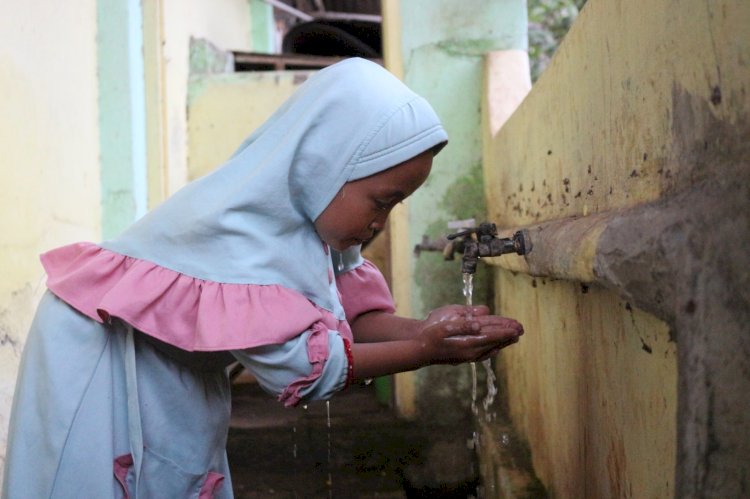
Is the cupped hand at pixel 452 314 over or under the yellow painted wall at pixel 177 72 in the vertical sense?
under

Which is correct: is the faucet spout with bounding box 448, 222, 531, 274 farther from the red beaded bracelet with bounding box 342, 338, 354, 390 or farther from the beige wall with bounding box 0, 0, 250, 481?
the beige wall with bounding box 0, 0, 250, 481

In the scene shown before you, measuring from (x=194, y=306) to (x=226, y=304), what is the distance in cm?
8

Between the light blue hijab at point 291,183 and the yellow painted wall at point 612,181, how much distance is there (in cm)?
39

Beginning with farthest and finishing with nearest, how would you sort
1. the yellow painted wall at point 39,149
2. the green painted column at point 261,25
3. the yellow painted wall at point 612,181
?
the green painted column at point 261,25 < the yellow painted wall at point 39,149 < the yellow painted wall at point 612,181

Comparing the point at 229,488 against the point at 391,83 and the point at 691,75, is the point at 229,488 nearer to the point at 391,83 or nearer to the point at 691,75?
the point at 391,83

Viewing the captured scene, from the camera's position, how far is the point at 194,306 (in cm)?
149


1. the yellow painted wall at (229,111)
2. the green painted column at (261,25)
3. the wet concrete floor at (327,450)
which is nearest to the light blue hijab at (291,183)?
the wet concrete floor at (327,450)

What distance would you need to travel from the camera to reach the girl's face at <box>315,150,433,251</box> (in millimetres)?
1562

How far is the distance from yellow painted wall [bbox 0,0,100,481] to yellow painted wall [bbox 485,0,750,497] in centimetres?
198

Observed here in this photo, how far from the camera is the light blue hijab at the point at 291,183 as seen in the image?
1.50m

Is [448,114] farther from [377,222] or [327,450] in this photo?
[377,222]

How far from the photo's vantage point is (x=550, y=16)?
7.45 meters

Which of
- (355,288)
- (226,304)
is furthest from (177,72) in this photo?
(226,304)

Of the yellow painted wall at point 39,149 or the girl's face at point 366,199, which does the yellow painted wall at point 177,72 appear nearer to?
the yellow painted wall at point 39,149
